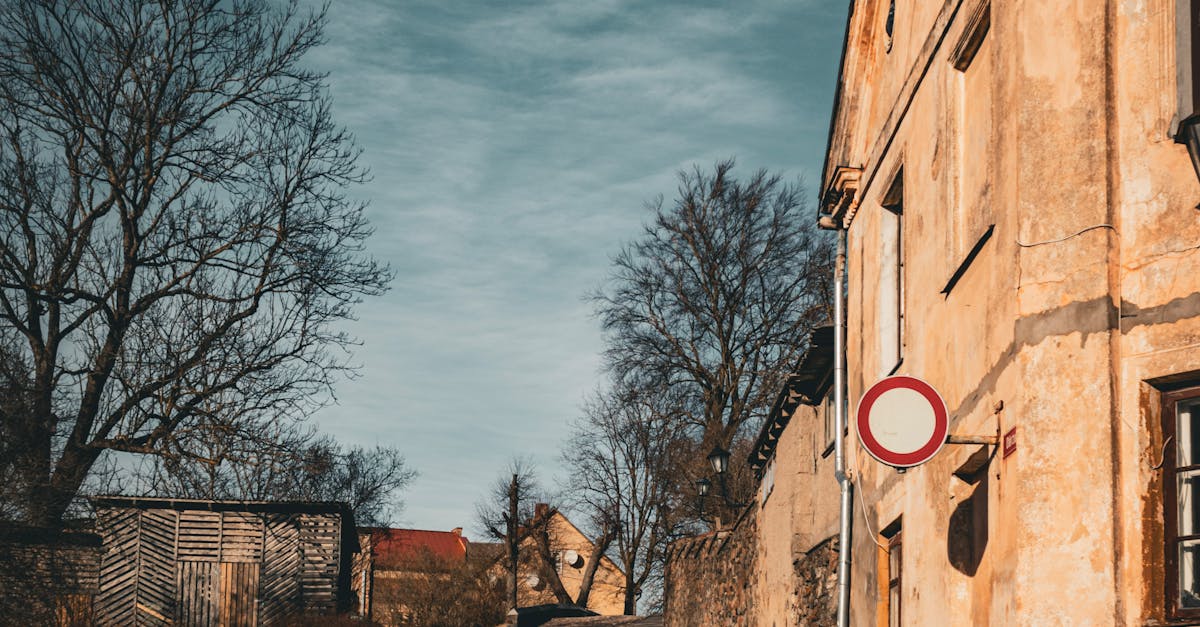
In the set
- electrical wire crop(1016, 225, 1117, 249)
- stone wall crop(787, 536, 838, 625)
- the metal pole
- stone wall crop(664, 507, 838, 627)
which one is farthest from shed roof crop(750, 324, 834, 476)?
electrical wire crop(1016, 225, 1117, 249)

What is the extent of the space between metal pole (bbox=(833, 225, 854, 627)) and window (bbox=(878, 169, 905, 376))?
1.24 metres

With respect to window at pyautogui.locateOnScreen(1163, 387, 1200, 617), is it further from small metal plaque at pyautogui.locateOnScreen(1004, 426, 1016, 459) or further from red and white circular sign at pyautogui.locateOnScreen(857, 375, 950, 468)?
red and white circular sign at pyautogui.locateOnScreen(857, 375, 950, 468)

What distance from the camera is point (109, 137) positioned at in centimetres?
2619

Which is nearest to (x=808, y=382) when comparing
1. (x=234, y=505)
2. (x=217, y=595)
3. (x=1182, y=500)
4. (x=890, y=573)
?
(x=890, y=573)

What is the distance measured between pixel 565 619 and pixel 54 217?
22.7 metres

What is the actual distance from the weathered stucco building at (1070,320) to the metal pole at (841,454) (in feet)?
11.1

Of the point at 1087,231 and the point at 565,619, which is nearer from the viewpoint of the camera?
the point at 1087,231

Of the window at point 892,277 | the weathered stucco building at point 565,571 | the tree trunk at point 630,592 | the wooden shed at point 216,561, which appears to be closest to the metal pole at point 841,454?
the window at point 892,277

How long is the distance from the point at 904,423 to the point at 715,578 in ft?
53.3

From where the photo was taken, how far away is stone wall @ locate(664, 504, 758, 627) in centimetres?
2092

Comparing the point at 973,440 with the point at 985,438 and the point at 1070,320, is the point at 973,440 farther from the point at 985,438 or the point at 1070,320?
the point at 1070,320

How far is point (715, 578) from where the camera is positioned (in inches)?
964

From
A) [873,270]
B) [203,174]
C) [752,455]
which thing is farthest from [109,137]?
[873,270]

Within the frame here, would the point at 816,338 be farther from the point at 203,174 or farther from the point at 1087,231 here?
the point at 203,174
